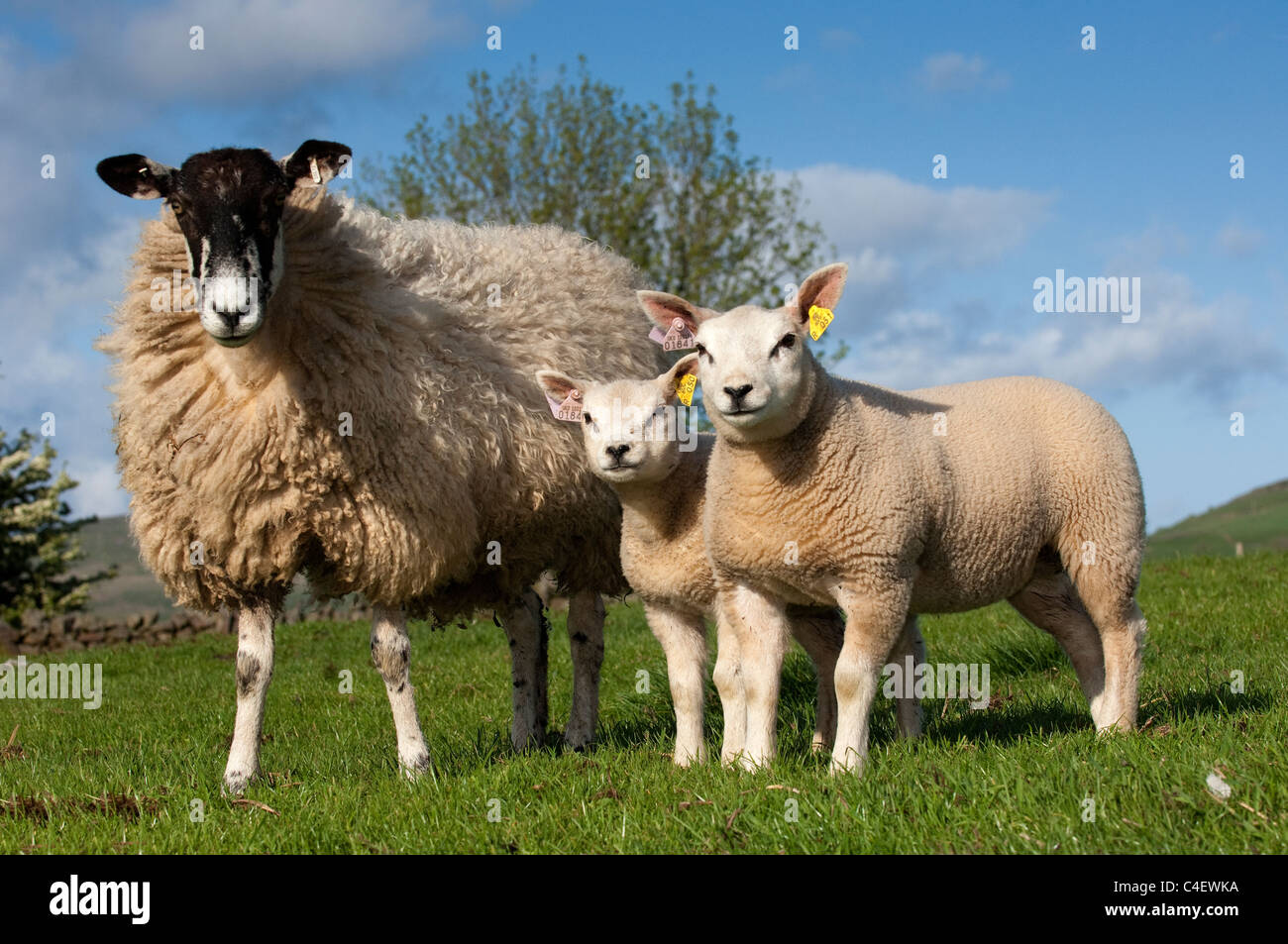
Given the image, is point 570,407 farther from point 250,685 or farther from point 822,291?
point 250,685

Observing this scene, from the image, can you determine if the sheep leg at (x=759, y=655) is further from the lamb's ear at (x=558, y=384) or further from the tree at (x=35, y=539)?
the tree at (x=35, y=539)

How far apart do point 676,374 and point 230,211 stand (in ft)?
7.30

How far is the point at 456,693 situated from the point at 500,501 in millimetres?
3369

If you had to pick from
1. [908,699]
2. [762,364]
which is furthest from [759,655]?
[762,364]

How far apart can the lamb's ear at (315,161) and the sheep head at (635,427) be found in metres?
1.71

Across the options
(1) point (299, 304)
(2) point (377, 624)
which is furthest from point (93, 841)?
(1) point (299, 304)

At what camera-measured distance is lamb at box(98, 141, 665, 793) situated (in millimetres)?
5656

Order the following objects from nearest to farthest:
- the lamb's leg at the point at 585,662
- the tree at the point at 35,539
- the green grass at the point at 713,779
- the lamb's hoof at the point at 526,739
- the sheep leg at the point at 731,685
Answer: the green grass at the point at 713,779 < the sheep leg at the point at 731,685 < the lamb's hoof at the point at 526,739 < the lamb's leg at the point at 585,662 < the tree at the point at 35,539

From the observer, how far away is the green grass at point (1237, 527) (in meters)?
28.5

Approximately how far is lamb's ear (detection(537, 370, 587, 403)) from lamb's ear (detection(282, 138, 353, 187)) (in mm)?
1458

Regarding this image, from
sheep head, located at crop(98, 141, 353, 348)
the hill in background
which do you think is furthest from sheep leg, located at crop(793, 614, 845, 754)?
the hill in background

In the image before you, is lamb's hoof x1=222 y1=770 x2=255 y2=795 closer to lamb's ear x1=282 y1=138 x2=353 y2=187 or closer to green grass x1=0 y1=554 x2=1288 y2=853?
green grass x1=0 y1=554 x2=1288 y2=853

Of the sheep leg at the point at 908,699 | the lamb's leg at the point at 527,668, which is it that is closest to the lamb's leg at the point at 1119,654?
the sheep leg at the point at 908,699
